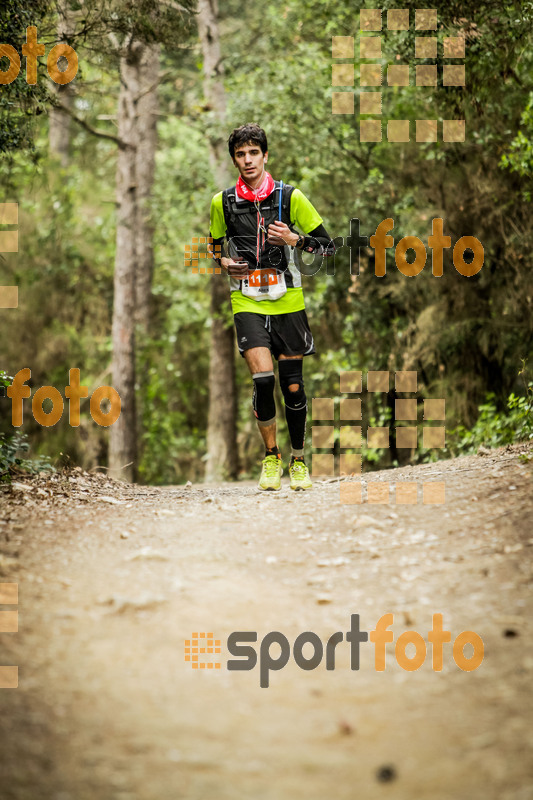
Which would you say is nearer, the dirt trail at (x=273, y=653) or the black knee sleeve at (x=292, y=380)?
the dirt trail at (x=273, y=653)

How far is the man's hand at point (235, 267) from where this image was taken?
5.65 metres

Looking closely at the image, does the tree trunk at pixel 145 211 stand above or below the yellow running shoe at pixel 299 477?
above

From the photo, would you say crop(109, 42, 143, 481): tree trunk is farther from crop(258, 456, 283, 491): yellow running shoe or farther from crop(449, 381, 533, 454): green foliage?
crop(258, 456, 283, 491): yellow running shoe

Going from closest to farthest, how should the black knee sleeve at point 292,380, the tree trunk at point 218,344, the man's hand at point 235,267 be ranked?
the man's hand at point 235,267 < the black knee sleeve at point 292,380 < the tree trunk at point 218,344

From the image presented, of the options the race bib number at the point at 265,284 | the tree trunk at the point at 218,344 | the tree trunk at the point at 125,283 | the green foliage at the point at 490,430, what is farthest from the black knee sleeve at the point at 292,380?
the tree trunk at the point at 125,283

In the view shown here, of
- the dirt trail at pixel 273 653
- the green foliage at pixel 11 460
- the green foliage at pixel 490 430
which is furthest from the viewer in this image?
the green foliage at pixel 490 430

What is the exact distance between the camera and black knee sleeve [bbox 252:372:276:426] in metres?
5.85

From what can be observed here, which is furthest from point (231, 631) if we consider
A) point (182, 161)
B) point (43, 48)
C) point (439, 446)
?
point (182, 161)

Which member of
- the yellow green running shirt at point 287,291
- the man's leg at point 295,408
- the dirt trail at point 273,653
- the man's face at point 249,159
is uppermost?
the man's face at point 249,159

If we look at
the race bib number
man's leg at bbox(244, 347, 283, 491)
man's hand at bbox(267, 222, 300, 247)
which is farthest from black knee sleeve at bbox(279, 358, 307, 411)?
man's hand at bbox(267, 222, 300, 247)

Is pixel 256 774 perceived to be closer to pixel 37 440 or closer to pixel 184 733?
pixel 184 733

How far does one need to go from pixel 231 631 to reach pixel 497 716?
1.05m

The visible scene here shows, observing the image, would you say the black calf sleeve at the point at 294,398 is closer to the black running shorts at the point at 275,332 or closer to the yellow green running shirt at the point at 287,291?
the black running shorts at the point at 275,332

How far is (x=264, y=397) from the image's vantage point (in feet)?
19.6
